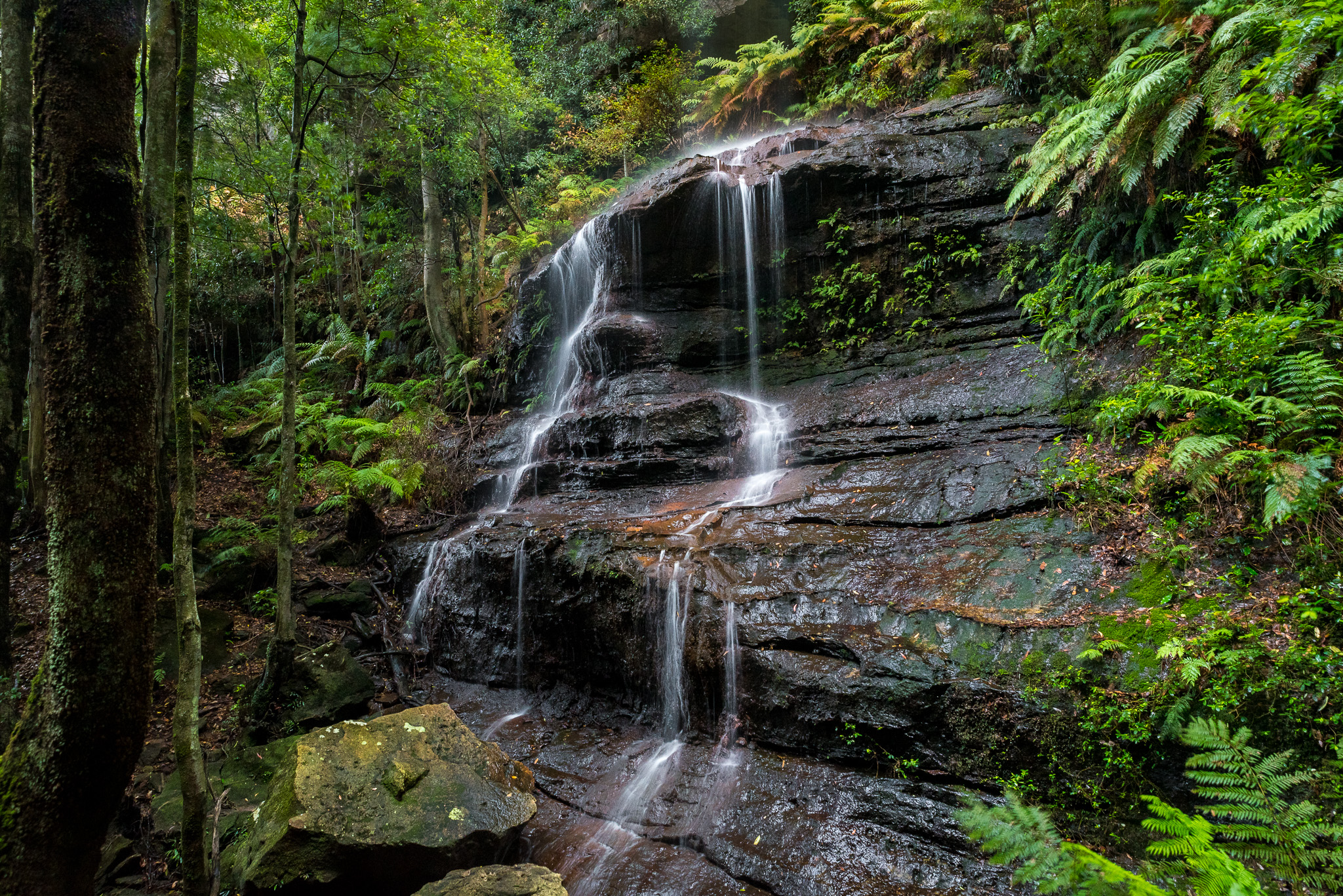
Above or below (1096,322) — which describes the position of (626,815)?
below

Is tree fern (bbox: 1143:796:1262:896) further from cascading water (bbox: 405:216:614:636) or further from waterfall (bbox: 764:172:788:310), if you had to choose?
waterfall (bbox: 764:172:788:310)

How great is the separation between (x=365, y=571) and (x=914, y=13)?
14.4m

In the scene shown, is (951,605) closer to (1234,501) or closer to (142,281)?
(1234,501)

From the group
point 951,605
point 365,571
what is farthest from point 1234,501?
point 365,571

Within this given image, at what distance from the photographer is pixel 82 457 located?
265 cm

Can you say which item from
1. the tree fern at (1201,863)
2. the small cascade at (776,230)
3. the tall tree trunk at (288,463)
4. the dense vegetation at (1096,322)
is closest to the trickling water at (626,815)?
the dense vegetation at (1096,322)

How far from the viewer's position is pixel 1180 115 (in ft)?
18.1

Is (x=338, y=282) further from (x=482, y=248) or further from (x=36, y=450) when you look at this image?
(x=36, y=450)

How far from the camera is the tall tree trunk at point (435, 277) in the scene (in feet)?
49.1

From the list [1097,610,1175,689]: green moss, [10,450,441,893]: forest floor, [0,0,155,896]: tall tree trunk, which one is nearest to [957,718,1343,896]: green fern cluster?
[1097,610,1175,689]: green moss

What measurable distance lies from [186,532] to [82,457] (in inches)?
47.1

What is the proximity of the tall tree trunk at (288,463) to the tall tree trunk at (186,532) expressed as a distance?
1840 mm

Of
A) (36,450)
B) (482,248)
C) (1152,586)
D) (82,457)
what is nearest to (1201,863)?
(1152,586)

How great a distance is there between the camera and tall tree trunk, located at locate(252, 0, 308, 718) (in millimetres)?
5941
